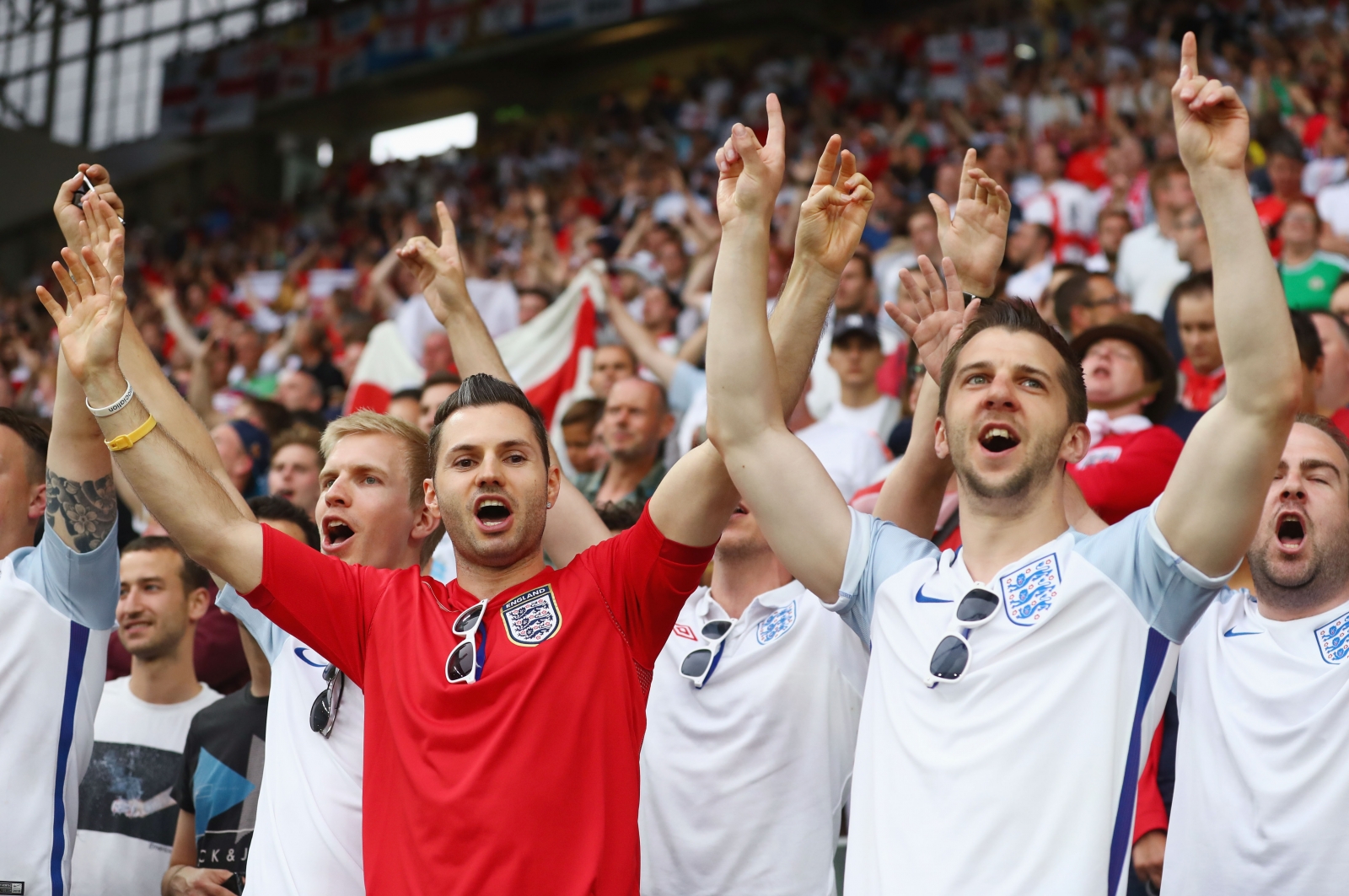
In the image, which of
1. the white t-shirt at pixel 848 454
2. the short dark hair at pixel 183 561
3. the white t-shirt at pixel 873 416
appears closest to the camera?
the short dark hair at pixel 183 561

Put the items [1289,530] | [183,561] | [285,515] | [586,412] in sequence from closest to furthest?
1. [1289,530]
2. [285,515]
3. [183,561]
4. [586,412]

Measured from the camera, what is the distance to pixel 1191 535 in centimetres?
235

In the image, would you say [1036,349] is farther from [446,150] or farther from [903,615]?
[446,150]

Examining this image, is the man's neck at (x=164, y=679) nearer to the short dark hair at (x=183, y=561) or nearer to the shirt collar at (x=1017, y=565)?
the short dark hair at (x=183, y=561)

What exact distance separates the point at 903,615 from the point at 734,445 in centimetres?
46

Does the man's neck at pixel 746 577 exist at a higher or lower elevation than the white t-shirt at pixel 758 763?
higher

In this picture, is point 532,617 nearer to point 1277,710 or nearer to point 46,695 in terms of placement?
point 46,695

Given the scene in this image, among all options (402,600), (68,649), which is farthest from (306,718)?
(68,649)

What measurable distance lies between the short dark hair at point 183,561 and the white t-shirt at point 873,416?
281 centimetres

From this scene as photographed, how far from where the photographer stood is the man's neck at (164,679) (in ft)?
13.9

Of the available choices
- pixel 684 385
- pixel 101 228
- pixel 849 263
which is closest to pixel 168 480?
pixel 101 228

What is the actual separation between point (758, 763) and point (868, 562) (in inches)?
30.9

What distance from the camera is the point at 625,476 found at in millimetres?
5574

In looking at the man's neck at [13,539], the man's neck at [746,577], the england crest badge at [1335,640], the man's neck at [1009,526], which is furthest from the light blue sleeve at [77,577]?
the england crest badge at [1335,640]
